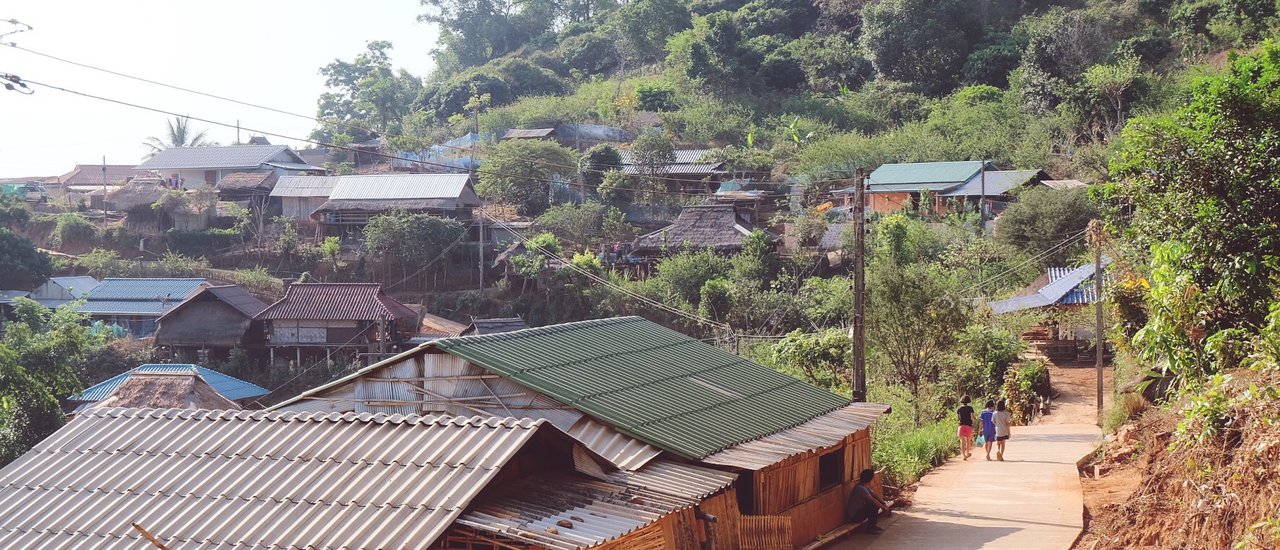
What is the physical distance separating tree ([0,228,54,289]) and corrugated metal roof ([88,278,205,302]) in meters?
2.67

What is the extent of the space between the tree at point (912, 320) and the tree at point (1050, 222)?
9978 mm

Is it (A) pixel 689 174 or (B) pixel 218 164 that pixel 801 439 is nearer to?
(A) pixel 689 174

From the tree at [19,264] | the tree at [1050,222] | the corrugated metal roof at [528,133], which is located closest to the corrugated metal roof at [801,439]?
the tree at [1050,222]

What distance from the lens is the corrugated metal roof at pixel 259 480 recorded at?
7301mm

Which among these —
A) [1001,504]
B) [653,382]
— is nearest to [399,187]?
[653,382]

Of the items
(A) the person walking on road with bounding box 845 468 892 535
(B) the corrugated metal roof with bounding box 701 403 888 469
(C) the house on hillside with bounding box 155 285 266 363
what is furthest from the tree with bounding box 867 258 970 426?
(C) the house on hillside with bounding box 155 285 266 363

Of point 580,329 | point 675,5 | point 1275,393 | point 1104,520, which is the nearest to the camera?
point 1275,393

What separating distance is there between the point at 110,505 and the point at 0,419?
17.6 m

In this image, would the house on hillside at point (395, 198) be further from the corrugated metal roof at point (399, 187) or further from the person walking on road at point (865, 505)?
the person walking on road at point (865, 505)

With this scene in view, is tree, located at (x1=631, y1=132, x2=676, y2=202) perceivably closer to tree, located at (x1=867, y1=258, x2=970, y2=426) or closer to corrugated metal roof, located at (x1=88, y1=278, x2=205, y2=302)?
corrugated metal roof, located at (x1=88, y1=278, x2=205, y2=302)

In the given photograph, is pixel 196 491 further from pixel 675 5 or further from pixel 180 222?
pixel 675 5

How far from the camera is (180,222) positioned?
139 feet

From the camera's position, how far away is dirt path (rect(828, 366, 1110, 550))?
39.2ft

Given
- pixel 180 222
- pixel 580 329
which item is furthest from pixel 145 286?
pixel 580 329
